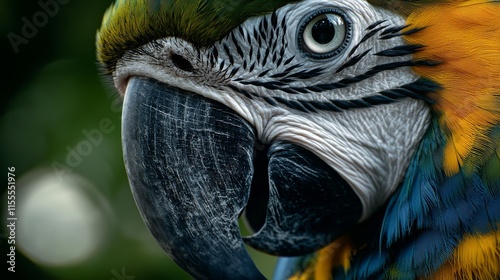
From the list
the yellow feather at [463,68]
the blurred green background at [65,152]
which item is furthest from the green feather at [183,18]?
the blurred green background at [65,152]

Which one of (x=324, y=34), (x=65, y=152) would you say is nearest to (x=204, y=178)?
(x=324, y=34)

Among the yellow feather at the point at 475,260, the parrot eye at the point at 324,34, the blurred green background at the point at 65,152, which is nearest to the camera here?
the yellow feather at the point at 475,260

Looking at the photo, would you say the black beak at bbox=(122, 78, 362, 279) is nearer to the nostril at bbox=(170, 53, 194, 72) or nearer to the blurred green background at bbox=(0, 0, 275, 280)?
the nostril at bbox=(170, 53, 194, 72)

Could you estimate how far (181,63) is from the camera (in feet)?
4.14

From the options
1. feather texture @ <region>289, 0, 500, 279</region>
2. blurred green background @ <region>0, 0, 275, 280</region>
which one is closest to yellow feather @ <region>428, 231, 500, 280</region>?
feather texture @ <region>289, 0, 500, 279</region>

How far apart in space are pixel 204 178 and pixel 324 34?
38 cm

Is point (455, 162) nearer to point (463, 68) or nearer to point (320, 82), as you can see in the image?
point (463, 68)

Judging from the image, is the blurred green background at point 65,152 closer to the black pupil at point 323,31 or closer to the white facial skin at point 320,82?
the white facial skin at point 320,82

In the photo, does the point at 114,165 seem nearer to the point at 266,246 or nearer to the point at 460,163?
the point at 266,246

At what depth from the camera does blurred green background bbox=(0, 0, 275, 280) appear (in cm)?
269

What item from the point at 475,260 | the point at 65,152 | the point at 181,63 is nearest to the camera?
the point at 475,260

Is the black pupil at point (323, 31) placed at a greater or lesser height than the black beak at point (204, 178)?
greater

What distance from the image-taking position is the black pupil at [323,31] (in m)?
1.25

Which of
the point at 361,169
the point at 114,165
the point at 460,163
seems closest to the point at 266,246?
the point at 361,169
